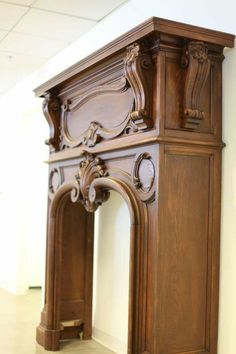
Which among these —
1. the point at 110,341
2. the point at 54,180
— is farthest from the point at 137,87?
the point at 110,341

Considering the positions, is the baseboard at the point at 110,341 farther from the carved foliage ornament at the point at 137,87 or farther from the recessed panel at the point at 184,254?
the carved foliage ornament at the point at 137,87

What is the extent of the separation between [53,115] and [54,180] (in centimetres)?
59

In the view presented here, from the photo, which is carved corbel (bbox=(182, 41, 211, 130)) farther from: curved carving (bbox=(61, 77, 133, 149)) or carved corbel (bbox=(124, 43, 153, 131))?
curved carving (bbox=(61, 77, 133, 149))

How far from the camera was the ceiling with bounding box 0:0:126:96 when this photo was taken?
4.16 metres

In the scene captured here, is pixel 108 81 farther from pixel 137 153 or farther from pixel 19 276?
pixel 19 276

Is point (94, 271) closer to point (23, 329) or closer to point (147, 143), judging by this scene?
point (23, 329)

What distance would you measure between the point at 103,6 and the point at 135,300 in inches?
97.9

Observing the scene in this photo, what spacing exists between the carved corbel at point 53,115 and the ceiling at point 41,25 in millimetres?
720

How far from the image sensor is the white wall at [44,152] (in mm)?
3033

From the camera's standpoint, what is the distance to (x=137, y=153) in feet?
10.3

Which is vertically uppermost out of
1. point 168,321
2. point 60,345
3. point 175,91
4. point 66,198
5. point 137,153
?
point 175,91

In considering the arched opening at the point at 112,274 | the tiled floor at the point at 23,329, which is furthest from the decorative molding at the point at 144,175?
the tiled floor at the point at 23,329

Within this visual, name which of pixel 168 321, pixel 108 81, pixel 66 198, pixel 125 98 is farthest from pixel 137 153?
pixel 66 198

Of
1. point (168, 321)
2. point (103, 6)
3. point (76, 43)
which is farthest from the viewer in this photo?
point (76, 43)
